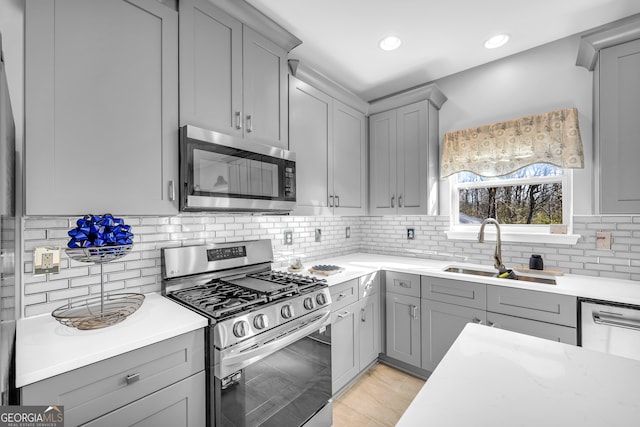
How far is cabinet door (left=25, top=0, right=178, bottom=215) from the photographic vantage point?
3.64 feet

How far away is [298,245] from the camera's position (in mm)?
2693

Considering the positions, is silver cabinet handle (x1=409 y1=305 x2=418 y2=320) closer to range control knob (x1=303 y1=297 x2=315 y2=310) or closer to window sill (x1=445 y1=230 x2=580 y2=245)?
window sill (x1=445 y1=230 x2=580 y2=245)

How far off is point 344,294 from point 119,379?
56.2 inches

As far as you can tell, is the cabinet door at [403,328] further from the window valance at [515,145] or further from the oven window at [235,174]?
the oven window at [235,174]

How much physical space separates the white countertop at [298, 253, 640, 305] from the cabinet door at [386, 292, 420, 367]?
271 mm

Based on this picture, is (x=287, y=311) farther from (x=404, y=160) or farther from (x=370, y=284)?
(x=404, y=160)

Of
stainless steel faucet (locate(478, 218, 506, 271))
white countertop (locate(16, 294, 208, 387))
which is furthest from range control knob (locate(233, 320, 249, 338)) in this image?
stainless steel faucet (locate(478, 218, 506, 271))

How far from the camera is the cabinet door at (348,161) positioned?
8.52 ft

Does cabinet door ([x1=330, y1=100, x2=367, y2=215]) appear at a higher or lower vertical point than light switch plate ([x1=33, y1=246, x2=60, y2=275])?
higher

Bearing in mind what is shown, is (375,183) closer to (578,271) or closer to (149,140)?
(578,271)

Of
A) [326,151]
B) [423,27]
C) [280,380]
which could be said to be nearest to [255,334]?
[280,380]

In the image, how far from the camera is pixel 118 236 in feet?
4.11

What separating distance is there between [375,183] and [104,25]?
2337 mm

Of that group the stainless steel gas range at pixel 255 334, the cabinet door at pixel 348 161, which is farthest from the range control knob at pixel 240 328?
the cabinet door at pixel 348 161
